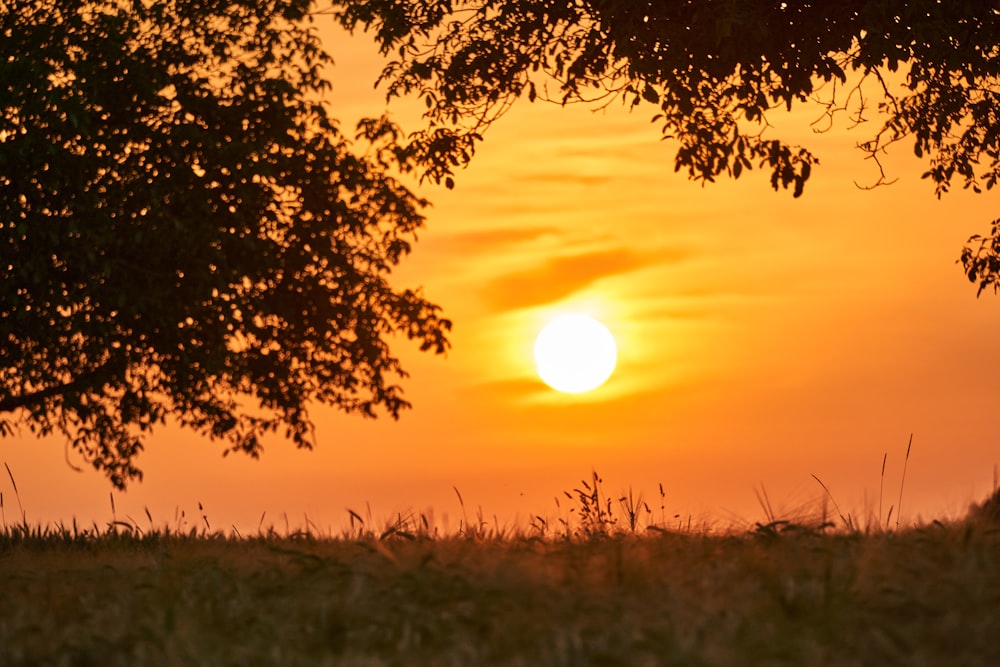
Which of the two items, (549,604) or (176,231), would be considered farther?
(176,231)

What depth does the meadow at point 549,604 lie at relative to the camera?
17.2 ft

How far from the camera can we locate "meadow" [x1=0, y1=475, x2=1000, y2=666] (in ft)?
17.2

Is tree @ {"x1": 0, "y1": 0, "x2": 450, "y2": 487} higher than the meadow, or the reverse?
tree @ {"x1": 0, "y1": 0, "x2": 450, "y2": 487}

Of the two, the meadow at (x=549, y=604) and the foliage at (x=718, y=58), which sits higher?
the foliage at (x=718, y=58)

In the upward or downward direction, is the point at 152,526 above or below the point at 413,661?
above

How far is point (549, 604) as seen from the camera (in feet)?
19.2

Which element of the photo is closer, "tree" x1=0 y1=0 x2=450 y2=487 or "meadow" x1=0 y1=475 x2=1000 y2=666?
"meadow" x1=0 y1=475 x2=1000 y2=666

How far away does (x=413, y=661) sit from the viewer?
516 cm

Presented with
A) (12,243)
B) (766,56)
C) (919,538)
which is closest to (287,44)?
(12,243)

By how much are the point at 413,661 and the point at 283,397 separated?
39.3 ft

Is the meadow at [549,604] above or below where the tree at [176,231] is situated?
below

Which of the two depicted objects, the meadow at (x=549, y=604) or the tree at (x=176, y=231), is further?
the tree at (x=176, y=231)

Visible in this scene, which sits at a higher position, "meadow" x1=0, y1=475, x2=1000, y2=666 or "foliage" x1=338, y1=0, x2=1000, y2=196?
"foliage" x1=338, y1=0, x2=1000, y2=196

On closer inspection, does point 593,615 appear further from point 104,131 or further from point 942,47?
point 104,131
